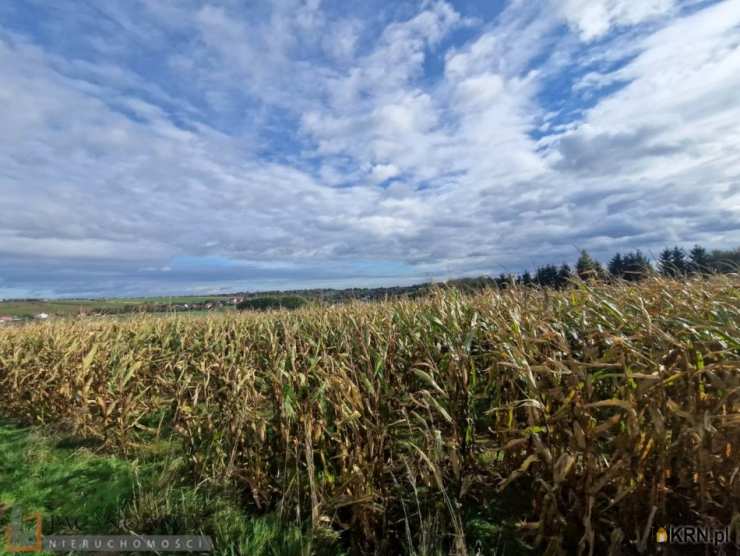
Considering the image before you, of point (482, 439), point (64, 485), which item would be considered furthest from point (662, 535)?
point (64, 485)

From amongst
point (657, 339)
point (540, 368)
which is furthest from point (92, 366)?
point (657, 339)

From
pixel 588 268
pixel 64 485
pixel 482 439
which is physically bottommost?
pixel 64 485

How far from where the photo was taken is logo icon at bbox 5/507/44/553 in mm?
3111

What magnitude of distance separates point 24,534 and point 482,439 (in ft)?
13.2

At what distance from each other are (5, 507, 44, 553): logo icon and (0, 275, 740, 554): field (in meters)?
0.56

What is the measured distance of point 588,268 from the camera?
18.2ft

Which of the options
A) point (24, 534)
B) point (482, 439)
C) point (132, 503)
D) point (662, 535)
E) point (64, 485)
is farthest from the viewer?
point (64, 485)

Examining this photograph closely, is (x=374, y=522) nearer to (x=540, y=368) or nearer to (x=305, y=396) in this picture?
(x=305, y=396)

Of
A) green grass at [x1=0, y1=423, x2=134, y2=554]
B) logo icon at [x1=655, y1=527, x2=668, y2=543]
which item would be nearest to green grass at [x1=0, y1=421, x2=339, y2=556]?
green grass at [x1=0, y1=423, x2=134, y2=554]

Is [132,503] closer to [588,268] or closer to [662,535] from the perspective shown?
[662,535]

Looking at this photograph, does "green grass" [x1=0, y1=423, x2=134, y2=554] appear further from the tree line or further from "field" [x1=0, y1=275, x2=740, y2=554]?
the tree line

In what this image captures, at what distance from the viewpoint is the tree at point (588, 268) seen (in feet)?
17.4

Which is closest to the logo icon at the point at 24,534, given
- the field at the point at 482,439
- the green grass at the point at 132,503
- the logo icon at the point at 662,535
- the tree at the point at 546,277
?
the green grass at the point at 132,503

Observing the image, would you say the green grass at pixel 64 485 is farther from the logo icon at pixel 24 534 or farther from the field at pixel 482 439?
the field at pixel 482 439
